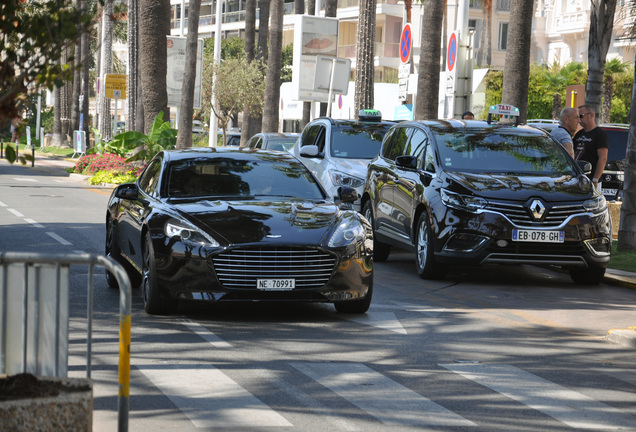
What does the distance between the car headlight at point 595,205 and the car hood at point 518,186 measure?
2.9 inches

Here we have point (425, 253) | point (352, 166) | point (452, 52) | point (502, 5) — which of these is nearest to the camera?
point (425, 253)

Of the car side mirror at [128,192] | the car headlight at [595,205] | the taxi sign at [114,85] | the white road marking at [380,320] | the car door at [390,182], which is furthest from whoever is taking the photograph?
the taxi sign at [114,85]

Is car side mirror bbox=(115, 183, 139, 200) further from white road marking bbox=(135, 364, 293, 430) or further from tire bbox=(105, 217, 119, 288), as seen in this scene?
white road marking bbox=(135, 364, 293, 430)

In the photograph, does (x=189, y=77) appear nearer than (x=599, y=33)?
No

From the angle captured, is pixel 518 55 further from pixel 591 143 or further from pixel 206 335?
pixel 206 335

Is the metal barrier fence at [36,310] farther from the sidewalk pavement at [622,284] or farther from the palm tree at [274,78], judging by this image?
the palm tree at [274,78]

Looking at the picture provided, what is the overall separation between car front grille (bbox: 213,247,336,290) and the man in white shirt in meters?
7.49

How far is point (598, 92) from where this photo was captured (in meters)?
20.6

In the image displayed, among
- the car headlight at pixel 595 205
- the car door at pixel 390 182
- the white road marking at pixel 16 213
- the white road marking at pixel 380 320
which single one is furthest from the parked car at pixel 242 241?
the white road marking at pixel 16 213

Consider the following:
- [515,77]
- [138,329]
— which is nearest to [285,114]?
→ [515,77]

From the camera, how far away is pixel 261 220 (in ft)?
32.2

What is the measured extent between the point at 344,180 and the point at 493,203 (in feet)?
16.9

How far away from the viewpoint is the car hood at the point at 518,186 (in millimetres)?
12648

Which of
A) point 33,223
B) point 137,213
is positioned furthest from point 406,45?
point 137,213
